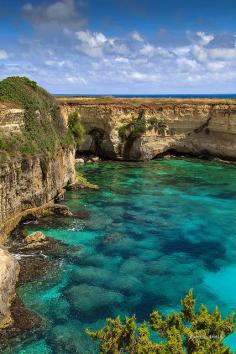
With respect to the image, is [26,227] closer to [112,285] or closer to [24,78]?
[112,285]

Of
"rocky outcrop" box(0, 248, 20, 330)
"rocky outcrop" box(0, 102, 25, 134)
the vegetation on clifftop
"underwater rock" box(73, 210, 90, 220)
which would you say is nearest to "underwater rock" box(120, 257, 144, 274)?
"rocky outcrop" box(0, 248, 20, 330)

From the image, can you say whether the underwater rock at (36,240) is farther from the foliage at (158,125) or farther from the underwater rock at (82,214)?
the foliage at (158,125)

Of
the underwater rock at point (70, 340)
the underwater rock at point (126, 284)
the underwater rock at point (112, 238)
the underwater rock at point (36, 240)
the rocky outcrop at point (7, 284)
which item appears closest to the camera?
the underwater rock at point (70, 340)

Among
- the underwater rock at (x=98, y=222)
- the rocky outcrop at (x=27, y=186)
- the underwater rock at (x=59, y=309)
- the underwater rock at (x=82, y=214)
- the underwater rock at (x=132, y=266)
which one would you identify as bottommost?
the underwater rock at (x=59, y=309)

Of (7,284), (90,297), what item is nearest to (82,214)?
(90,297)

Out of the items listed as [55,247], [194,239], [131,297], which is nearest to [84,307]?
[131,297]

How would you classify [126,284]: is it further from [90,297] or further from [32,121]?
[32,121]

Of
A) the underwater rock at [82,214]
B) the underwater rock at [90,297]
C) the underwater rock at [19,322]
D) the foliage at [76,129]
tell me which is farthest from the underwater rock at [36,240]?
the foliage at [76,129]

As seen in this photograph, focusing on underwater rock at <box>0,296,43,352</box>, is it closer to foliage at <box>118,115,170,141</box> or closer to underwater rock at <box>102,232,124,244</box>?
underwater rock at <box>102,232,124,244</box>
